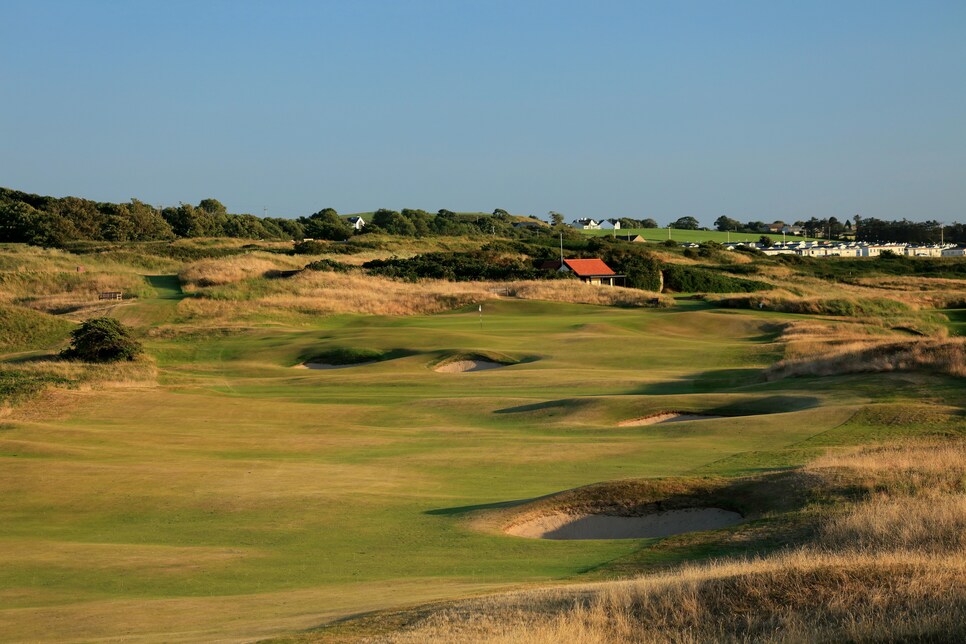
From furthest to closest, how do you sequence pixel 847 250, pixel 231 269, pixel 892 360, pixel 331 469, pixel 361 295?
1. pixel 847 250
2. pixel 231 269
3. pixel 361 295
4. pixel 892 360
5. pixel 331 469

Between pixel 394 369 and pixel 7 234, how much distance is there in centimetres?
7289

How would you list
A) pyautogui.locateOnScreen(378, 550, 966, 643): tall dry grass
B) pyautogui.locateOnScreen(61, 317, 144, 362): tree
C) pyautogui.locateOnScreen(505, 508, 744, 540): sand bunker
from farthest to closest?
pyautogui.locateOnScreen(61, 317, 144, 362): tree → pyautogui.locateOnScreen(505, 508, 744, 540): sand bunker → pyautogui.locateOnScreen(378, 550, 966, 643): tall dry grass

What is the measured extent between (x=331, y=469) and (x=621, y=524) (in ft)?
23.2

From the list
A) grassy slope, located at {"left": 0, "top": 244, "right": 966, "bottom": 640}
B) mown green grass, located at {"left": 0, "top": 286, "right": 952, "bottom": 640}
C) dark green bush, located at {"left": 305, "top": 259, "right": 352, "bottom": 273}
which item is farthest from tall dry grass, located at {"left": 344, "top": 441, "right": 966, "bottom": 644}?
dark green bush, located at {"left": 305, "top": 259, "right": 352, "bottom": 273}

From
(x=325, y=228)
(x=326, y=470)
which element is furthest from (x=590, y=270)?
(x=326, y=470)

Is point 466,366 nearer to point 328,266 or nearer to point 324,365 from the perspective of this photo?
point 324,365

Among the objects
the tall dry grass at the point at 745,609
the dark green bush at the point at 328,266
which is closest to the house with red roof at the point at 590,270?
the dark green bush at the point at 328,266

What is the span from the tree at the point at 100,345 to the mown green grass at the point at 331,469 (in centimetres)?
→ 209

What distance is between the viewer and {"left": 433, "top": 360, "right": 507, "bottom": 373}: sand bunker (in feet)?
139

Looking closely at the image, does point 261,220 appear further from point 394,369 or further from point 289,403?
point 289,403

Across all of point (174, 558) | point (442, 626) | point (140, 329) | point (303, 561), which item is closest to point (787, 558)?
point (442, 626)

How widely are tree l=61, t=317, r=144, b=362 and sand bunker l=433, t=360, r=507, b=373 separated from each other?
12549 mm

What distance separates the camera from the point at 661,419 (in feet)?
93.7

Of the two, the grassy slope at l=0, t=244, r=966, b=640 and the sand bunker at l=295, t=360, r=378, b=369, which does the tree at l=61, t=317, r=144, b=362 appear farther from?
the sand bunker at l=295, t=360, r=378, b=369
